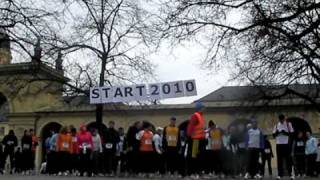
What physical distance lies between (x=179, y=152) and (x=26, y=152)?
23.1ft

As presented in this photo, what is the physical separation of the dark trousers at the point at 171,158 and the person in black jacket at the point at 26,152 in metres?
6.37

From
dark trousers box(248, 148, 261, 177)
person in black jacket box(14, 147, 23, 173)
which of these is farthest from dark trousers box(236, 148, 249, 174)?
person in black jacket box(14, 147, 23, 173)

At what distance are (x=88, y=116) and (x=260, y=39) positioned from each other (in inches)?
1064

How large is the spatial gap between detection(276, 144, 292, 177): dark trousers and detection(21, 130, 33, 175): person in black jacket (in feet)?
32.8

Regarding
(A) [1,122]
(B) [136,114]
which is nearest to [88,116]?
(B) [136,114]

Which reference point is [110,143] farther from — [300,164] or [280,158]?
[300,164]

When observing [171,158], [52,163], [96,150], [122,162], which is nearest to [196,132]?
[171,158]

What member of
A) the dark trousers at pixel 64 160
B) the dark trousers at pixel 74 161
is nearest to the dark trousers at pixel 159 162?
the dark trousers at pixel 74 161

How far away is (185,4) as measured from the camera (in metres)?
22.3

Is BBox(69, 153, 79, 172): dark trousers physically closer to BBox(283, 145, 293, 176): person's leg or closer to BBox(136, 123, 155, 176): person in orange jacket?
BBox(136, 123, 155, 176): person in orange jacket

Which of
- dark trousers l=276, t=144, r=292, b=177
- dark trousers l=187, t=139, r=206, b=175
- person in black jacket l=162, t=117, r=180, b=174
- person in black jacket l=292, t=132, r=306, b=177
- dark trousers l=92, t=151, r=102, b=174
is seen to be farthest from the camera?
person in black jacket l=292, t=132, r=306, b=177

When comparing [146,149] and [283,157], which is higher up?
[146,149]

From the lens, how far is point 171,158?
18.7 metres

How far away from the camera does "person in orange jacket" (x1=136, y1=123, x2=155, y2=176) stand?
18797 millimetres
